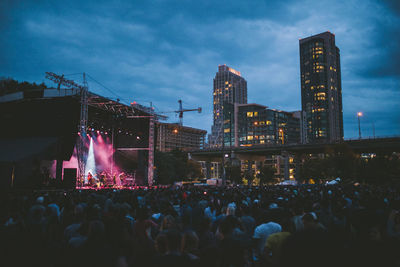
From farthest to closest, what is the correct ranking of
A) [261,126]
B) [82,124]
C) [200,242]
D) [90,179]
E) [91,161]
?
[261,126] < [91,161] < [90,179] < [82,124] < [200,242]

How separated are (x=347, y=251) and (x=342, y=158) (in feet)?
193

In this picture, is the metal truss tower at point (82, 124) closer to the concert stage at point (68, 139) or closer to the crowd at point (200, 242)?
the concert stage at point (68, 139)

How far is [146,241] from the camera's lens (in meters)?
5.26

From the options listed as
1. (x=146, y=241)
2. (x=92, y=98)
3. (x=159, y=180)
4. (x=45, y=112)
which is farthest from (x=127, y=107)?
(x=146, y=241)

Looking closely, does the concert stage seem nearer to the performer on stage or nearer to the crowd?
the performer on stage

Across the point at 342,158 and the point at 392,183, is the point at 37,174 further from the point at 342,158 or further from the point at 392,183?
the point at 342,158

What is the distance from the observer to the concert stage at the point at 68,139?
2773 cm

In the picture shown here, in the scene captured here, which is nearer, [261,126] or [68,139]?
[68,139]

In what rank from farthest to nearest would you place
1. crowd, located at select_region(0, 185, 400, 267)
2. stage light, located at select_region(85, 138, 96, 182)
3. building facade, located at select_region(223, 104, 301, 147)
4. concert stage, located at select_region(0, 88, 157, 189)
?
1. building facade, located at select_region(223, 104, 301, 147)
2. stage light, located at select_region(85, 138, 96, 182)
3. concert stage, located at select_region(0, 88, 157, 189)
4. crowd, located at select_region(0, 185, 400, 267)

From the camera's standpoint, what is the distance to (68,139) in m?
29.7

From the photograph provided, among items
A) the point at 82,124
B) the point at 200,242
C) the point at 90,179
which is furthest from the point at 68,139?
the point at 200,242

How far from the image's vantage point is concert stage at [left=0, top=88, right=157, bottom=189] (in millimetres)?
27734

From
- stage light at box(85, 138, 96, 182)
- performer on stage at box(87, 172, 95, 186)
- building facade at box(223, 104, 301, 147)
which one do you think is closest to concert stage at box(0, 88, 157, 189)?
stage light at box(85, 138, 96, 182)

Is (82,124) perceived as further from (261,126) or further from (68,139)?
(261,126)
